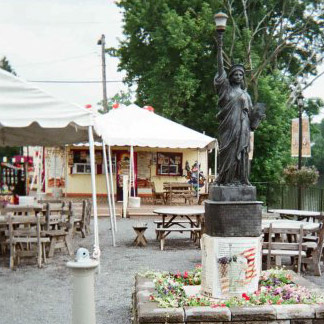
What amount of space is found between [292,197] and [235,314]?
16223 millimetres

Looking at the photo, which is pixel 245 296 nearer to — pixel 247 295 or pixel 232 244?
pixel 247 295

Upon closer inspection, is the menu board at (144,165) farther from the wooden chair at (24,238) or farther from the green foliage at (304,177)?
the wooden chair at (24,238)

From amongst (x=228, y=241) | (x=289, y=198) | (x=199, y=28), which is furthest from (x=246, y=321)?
(x=199, y=28)

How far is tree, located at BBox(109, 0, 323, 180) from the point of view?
25797 millimetres

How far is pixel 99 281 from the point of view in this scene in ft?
28.4

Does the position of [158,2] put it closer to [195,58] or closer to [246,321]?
[195,58]

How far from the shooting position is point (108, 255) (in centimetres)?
1111

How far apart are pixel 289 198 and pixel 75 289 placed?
697 inches

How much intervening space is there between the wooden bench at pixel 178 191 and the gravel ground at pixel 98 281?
721cm

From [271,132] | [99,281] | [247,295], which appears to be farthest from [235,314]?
[271,132]

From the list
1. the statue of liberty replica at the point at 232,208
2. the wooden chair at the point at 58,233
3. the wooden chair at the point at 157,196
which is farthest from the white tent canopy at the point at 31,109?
the wooden chair at the point at 157,196

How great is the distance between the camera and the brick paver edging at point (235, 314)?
5.38 m

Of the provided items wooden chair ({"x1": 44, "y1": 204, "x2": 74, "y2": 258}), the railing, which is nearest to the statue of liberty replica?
wooden chair ({"x1": 44, "y1": 204, "x2": 74, "y2": 258})

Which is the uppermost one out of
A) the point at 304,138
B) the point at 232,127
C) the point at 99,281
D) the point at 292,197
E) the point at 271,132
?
the point at 271,132
